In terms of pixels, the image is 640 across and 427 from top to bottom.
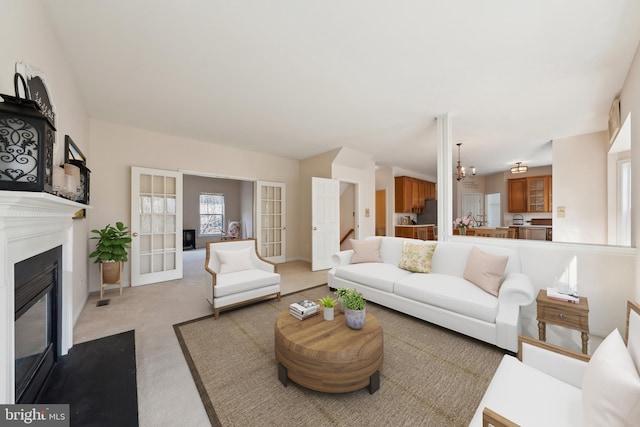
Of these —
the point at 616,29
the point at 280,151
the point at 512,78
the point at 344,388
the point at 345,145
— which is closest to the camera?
the point at 344,388

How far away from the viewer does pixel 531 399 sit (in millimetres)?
1037

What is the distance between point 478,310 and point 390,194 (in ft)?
18.1

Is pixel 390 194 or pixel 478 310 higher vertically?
pixel 390 194

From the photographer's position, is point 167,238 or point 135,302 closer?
point 135,302

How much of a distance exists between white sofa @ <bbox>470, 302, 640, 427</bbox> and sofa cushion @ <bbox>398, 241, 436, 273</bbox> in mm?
1786

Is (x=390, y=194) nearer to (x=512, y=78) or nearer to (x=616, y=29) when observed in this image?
(x=512, y=78)

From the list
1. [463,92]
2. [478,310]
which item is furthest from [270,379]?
[463,92]

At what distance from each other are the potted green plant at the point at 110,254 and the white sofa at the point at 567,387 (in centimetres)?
431

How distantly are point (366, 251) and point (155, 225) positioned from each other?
12.3ft

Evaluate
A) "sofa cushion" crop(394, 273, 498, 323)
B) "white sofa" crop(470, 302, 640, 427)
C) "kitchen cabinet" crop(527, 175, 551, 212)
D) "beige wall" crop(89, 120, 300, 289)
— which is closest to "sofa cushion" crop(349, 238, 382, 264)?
"sofa cushion" crop(394, 273, 498, 323)

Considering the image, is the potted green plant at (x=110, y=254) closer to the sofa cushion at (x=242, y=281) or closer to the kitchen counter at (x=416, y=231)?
the sofa cushion at (x=242, y=281)

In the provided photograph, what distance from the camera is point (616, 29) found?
1884mm

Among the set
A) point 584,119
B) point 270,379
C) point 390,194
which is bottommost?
point 270,379

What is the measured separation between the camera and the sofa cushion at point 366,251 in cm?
368
